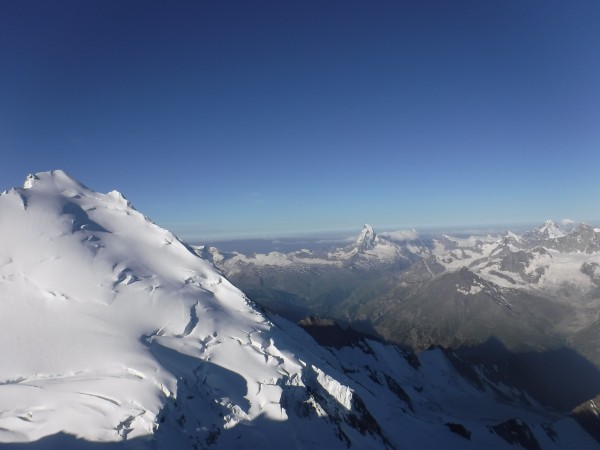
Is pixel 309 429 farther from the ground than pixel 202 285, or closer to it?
closer to it

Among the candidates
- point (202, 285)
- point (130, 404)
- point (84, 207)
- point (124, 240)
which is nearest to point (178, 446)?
point (130, 404)

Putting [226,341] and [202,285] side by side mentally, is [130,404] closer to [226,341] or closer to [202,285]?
[226,341]

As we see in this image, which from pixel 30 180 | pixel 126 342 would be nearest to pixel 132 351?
pixel 126 342

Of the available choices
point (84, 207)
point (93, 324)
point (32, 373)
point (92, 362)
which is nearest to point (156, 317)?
point (93, 324)

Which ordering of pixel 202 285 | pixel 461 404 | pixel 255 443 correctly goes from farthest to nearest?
pixel 461 404, pixel 202 285, pixel 255 443

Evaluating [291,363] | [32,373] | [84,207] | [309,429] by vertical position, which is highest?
[84,207]

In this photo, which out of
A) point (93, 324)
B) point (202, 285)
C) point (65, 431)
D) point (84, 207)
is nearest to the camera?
point (65, 431)

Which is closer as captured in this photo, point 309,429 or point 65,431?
point 65,431

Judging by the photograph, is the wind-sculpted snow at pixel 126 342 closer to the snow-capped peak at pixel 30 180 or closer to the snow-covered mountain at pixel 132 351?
the snow-covered mountain at pixel 132 351
